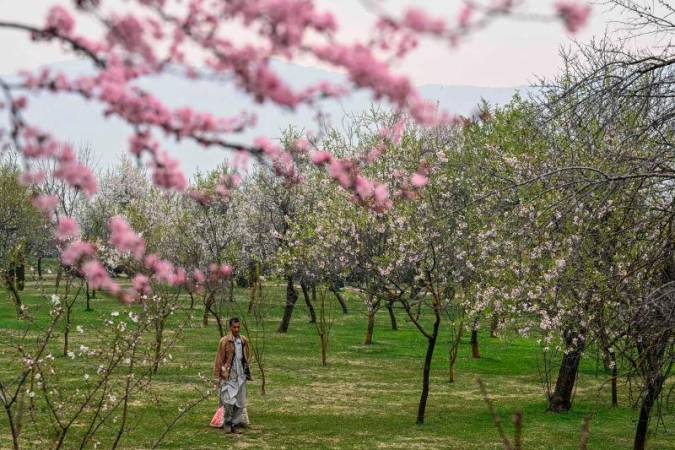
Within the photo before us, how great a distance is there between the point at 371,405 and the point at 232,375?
4.32 meters

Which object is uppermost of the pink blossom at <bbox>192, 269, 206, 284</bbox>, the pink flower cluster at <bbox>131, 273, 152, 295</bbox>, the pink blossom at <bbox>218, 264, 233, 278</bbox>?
the pink blossom at <bbox>218, 264, 233, 278</bbox>

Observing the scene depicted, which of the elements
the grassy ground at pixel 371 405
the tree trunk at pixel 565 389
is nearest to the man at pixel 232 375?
the grassy ground at pixel 371 405

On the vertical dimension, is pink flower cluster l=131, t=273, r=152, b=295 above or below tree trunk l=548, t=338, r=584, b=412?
above

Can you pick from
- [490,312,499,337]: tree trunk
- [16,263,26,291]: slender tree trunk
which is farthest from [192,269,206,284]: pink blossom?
[16,263,26,291]: slender tree trunk

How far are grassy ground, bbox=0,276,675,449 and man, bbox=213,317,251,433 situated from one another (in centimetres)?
43

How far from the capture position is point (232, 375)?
14.4 meters

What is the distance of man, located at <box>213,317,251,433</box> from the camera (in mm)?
14289

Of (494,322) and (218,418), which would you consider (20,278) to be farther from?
(218,418)

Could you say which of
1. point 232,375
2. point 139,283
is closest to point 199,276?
point 232,375

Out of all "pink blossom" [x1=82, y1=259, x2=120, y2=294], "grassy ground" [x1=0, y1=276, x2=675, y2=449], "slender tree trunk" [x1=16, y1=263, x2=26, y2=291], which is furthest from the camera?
"slender tree trunk" [x1=16, y1=263, x2=26, y2=291]

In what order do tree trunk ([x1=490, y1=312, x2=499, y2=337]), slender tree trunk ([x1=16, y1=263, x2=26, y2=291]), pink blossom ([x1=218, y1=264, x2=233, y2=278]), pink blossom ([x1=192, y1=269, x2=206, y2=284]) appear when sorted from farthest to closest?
slender tree trunk ([x1=16, y1=263, x2=26, y2=291]), tree trunk ([x1=490, y1=312, x2=499, y2=337]), pink blossom ([x1=218, y1=264, x2=233, y2=278]), pink blossom ([x1=192, y1=269, x2=206, y2=284])

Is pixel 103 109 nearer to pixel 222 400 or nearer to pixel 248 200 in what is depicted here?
pixel 222 400

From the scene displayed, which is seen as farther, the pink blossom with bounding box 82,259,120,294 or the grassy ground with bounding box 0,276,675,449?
the grassy ground with bounding box 0,276,675,449

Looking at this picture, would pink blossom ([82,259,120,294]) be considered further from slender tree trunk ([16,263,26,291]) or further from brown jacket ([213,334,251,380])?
slender tree trunk ([16,263,26,291])
